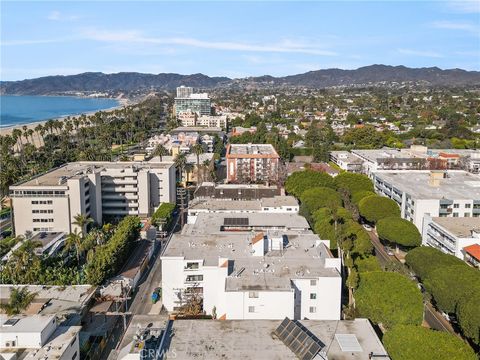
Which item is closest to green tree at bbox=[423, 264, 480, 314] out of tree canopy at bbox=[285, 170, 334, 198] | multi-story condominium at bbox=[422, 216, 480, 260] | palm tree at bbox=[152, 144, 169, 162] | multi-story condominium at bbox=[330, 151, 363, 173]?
multi-story condominium at bbox=[422, 216, 480, 260]

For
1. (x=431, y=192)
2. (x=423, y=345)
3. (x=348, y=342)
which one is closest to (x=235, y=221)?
(x=348, y=342)

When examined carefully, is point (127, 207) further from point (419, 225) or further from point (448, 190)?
point (448, 190)

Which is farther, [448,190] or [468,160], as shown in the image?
[468,160]

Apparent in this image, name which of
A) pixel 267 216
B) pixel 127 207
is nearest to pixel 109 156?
pixel 127 207

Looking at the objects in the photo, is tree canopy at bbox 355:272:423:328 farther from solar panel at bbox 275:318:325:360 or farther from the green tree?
solar panel at bbox 275:318:325:360

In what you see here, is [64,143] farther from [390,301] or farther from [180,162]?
[390,301]

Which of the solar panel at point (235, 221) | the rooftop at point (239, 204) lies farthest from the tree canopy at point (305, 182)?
the solar panel at point (235, 221)

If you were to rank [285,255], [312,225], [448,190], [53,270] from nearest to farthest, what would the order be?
1. [285,255]
2. [53,270]
3. [312,225]
4. [448,190]
